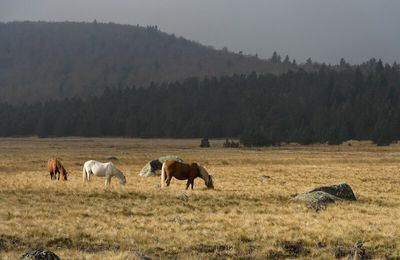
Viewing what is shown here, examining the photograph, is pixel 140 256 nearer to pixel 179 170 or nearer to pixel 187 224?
pixel 187 224

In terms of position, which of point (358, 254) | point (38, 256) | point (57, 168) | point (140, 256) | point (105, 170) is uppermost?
point (105, 170)

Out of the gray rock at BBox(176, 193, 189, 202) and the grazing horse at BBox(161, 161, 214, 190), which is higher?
the grazing horse at BBox(161, 161, 214, 190)

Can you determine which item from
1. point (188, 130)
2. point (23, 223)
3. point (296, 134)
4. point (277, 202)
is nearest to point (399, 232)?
point (277, 202)

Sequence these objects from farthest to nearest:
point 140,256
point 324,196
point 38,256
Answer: point 324,196, point 140,256, point 38,256

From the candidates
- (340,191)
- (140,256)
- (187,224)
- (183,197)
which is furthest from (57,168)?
(140,256)

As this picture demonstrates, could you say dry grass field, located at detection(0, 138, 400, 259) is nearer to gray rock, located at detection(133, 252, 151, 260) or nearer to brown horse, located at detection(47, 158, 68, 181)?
gray rock, located at detection(133, 252, 151, 260)

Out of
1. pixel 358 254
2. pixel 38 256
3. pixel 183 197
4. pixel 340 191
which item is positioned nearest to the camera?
pixel 38 256

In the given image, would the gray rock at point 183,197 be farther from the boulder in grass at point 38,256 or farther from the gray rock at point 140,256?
the boulder in grass at point 38,256

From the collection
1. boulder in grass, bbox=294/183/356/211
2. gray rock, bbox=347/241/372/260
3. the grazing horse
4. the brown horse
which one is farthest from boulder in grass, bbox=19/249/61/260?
the brown horse

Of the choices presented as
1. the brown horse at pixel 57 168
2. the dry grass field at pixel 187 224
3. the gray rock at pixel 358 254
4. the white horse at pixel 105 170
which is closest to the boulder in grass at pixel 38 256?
the dry grass field at pixel 187 224

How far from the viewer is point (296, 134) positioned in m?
151

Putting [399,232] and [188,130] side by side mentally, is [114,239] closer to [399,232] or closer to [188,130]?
[399,232]

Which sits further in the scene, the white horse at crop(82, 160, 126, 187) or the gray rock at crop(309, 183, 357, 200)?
the white horse at crop(82, 160, 126, 187)

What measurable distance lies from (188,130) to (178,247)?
174272mm
